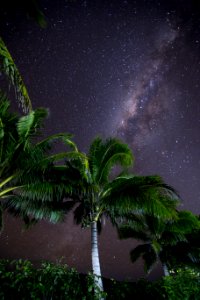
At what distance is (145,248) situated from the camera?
20.2 metres

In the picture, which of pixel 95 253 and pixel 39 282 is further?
pixel 95 253

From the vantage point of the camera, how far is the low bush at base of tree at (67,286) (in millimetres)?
6352

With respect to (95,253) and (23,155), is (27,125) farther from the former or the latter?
(95,253)

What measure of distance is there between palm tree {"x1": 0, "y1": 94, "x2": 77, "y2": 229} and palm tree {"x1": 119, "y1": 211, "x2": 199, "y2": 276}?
5463 millimetres

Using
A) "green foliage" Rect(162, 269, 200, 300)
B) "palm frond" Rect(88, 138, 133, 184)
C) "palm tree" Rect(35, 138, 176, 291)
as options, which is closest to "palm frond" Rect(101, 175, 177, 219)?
"palm tree" Rect(35, 138, 176, 291)

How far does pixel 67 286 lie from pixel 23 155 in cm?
502

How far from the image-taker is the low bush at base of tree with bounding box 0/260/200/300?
6352 millimetres

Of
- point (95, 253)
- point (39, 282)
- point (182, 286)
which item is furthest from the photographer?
point (95, 253)

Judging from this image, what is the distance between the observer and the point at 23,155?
401 inches

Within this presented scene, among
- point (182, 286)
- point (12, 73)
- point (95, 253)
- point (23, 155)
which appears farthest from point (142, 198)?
point (12, 73)

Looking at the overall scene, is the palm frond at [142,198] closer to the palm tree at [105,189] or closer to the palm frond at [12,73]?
the palm tree at [105,189]

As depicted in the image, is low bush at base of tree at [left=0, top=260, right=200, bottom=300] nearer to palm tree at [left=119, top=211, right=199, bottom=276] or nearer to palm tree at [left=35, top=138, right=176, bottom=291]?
palm tree at [left=35, top=138, right=176, bottom=291]

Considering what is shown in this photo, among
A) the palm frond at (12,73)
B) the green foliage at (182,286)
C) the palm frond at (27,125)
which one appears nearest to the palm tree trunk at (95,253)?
the green foliage at (182,286)

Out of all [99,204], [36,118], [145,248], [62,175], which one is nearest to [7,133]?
[36,118]
